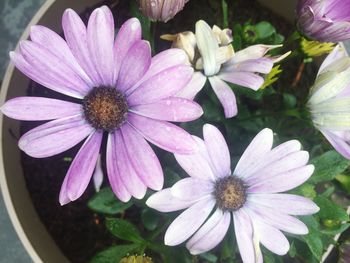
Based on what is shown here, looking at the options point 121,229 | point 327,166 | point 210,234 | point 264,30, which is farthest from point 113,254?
point 264,30

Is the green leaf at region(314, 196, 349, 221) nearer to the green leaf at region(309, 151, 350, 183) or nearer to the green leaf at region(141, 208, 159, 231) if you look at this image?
the green leaf at region(309, 151, 350, 183)

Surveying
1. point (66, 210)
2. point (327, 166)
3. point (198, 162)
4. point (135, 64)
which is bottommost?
point (66, 210)

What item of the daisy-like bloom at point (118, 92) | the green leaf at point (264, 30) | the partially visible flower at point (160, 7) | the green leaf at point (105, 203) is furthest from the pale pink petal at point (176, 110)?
the green leaf at point (264, 30)

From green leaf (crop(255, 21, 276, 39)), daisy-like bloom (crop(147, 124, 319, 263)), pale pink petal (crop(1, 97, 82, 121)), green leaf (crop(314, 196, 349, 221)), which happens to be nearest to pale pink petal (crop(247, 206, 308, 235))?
daisy-like bloom (crop(147, 124, 319, 263))

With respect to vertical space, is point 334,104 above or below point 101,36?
below

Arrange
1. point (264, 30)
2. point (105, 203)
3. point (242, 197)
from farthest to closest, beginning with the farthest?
point (264, 30), point (105, 203), point (242, 197)

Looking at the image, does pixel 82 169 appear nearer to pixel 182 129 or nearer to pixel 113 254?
pixel 182 129
